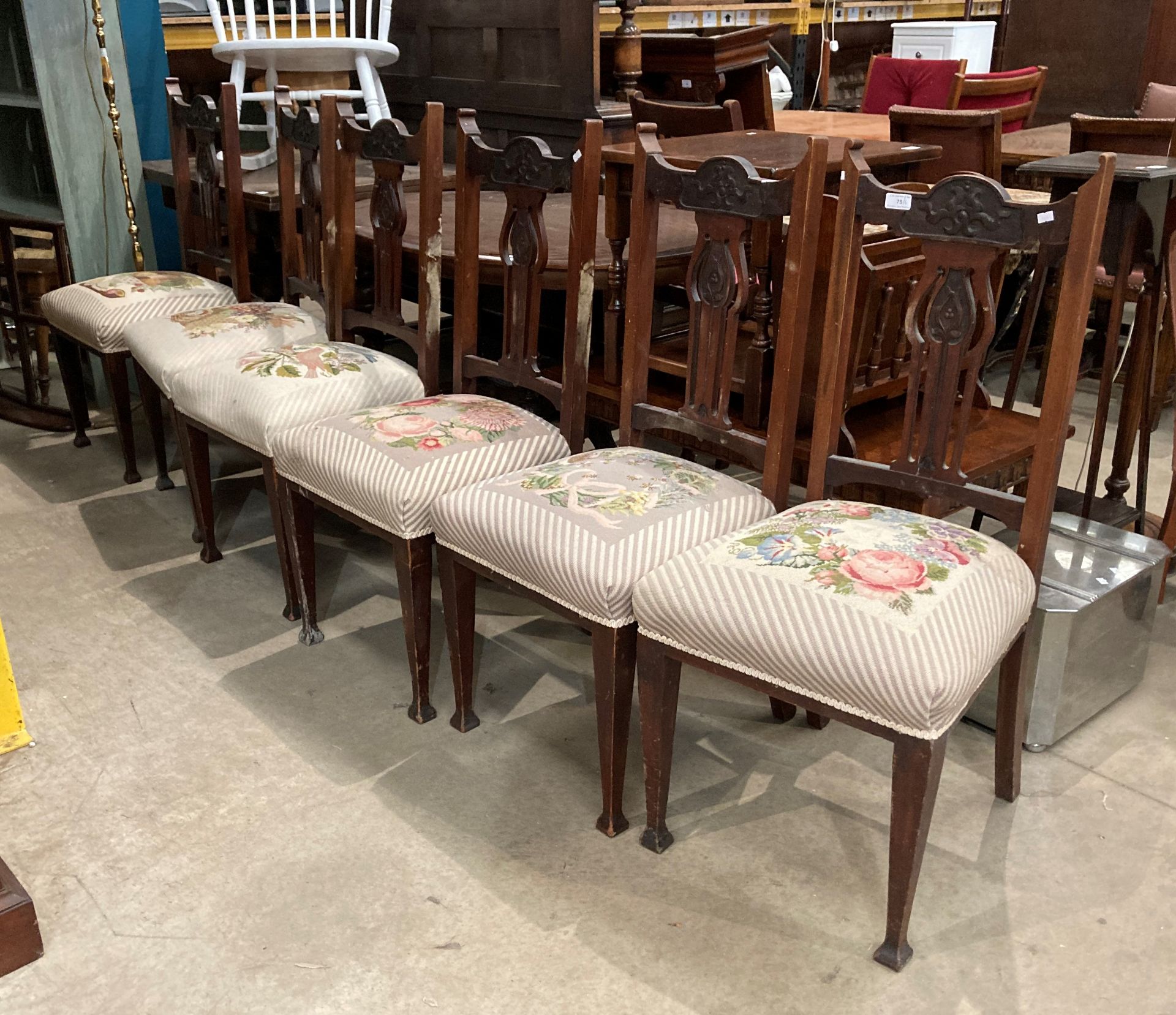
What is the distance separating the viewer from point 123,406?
297cm

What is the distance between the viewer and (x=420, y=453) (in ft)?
6.33

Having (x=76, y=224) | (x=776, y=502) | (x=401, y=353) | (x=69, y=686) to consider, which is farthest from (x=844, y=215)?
(x=76, y=224)

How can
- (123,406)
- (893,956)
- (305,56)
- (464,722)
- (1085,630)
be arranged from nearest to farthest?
(893,956), (1085,630), (464,722), (123,406), (305,56)

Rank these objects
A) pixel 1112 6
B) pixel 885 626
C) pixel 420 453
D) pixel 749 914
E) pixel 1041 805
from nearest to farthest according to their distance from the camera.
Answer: pixel 885 626, pixel 749 914, pixel 1041 805, pixel 420 453, pixel 1112 6

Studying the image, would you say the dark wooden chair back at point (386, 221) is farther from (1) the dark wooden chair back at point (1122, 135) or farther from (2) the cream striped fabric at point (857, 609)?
(1) the dark wooden chair back at point (1122, 135)

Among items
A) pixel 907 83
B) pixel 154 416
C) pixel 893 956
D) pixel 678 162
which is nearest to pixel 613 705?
pixel 893 956

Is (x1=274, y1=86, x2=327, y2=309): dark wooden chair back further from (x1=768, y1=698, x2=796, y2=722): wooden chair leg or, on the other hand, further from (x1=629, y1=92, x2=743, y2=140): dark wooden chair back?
(x1=768, y1=698, x2=796, y2=722): wooden chair leg

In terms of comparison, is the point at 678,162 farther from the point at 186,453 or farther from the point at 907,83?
the point at 907,83

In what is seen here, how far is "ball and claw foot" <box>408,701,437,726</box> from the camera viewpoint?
205 cm

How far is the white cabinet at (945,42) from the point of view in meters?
6.25

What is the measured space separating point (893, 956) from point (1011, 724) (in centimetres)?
44

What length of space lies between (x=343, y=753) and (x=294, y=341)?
1046 millimetres

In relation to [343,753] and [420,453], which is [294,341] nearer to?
[420,453]

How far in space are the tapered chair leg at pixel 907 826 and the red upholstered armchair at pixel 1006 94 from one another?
10.4 ft
